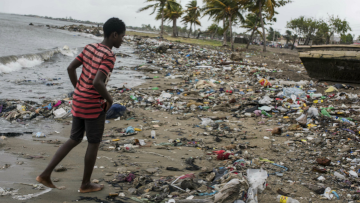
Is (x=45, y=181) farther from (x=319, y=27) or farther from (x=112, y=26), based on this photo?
(x=319, y=27)

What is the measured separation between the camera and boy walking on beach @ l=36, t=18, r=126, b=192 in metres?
1.85

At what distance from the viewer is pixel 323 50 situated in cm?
745

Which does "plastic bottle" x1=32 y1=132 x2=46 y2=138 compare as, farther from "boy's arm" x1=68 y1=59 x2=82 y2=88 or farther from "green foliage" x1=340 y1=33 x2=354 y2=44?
"green foliage" x1=340 y1=33 x2=354 y2=44

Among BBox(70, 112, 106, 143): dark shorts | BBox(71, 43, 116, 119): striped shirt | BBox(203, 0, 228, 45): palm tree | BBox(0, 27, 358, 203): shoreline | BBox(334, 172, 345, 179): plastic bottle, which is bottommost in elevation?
BBox(0, 27, 358, 203): shoreline

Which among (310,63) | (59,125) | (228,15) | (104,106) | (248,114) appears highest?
(228,15)

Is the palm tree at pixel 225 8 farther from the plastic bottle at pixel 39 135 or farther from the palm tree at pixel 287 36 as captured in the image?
the palm tree at pixel 287 36

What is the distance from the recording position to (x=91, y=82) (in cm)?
188

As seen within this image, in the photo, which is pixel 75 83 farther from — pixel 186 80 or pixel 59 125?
pixel 186 80

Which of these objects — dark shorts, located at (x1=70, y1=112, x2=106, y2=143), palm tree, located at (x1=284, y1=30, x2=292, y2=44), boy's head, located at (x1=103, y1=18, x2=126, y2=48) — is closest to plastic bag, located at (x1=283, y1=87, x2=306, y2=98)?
boy's head, located at (x1=103, y1=18, x2=126, y2=48)

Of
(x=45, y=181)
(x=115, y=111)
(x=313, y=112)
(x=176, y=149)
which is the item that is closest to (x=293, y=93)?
(x=313, y=112)

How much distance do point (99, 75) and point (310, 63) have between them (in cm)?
771

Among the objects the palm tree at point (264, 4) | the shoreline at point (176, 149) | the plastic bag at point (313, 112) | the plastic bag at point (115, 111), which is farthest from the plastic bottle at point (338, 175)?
the palm tree at point (264, 4)

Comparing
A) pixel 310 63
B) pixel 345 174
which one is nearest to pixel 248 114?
pixel 345 174

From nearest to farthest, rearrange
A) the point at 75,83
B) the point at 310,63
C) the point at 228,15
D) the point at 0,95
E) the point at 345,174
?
the point at 75,83 < the point at 345,174 < the point at 0,95 < the point at 310,63 < the point at 228,15
